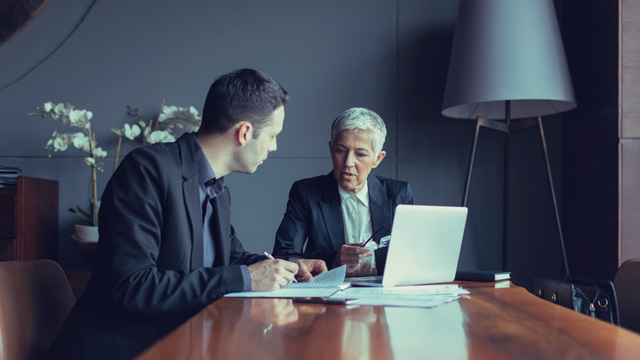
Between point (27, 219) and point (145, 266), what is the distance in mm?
2132

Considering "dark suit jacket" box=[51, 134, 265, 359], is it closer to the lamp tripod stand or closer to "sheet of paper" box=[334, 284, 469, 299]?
"sheet of paper" box=[334, 284, 469, 299]

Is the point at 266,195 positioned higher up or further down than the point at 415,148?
further down

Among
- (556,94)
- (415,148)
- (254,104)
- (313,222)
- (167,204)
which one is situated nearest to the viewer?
(167,204)

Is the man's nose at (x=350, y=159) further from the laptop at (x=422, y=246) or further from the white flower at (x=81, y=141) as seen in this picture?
the white flower at (x=81, y=141)

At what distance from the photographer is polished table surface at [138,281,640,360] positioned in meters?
0.82

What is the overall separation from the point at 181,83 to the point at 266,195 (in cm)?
91

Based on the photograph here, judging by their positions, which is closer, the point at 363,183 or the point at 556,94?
the point at 363,183

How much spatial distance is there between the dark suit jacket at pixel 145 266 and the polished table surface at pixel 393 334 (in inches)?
6.5

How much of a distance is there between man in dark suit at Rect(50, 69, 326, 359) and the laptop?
0.90 ft

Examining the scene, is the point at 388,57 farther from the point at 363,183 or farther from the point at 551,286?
the point at 551,286

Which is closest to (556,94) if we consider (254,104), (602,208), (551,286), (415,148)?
(602,208)

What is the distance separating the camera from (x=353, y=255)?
1878mm

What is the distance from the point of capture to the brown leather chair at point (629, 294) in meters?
1.65

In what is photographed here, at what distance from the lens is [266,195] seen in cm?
356
